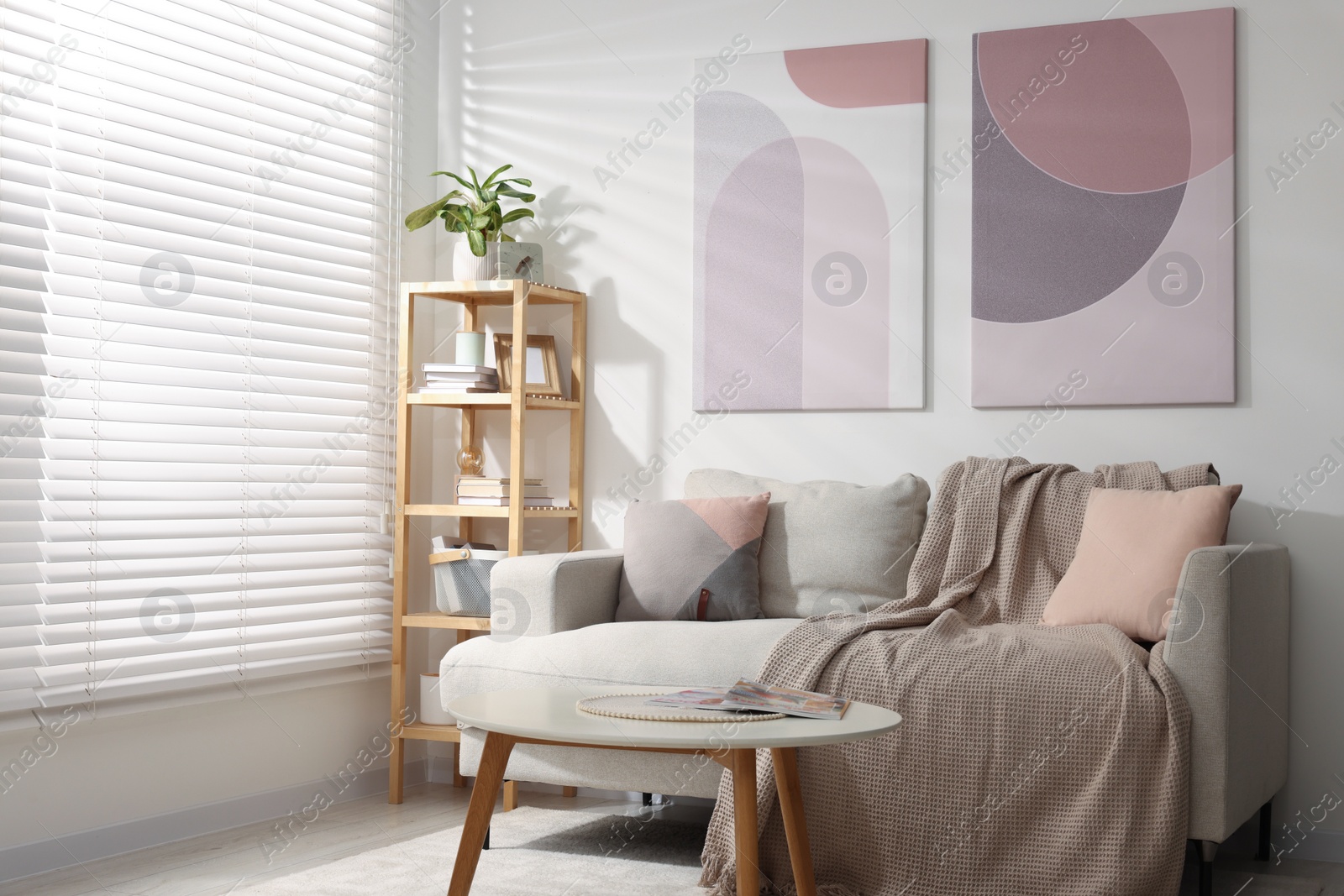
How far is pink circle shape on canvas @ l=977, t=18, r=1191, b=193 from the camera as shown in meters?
3.25

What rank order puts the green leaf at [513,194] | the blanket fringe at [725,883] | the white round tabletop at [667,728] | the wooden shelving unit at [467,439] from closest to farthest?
the white round tabletop at [667,728]
the blanket fringe at [725,883]
the wooden shelving unit at [467,439]
the green leaf at [513,194]

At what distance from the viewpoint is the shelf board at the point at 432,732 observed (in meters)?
3.54

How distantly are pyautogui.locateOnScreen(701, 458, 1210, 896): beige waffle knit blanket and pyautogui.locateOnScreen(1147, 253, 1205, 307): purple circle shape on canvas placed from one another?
1.02m

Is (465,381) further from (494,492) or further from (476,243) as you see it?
(476,243)

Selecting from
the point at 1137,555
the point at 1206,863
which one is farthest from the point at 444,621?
the point at 1206,863

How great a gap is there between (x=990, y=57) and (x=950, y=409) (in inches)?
39.1

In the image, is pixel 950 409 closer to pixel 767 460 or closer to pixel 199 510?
pixel 767 460

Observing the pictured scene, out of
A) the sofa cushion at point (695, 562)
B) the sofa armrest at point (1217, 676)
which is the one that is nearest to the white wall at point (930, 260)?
the sofa cushion at point (695, 562)

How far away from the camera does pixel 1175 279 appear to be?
10.6ft

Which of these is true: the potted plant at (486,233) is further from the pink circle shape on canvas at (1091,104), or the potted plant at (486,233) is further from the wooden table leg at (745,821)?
the wooden table leg at (745,821)

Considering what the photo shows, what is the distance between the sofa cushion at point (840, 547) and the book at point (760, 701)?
111 cm

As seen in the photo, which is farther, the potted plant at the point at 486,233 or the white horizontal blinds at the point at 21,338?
the potted plant at the point at 486,233

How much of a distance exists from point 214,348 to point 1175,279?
2.54m

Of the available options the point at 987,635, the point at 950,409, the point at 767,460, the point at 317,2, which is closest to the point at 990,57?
the point at 950,409
